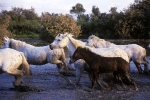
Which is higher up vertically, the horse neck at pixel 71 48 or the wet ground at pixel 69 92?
the horse neck at pixel 71 48

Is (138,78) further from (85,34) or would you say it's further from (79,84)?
(85,34)

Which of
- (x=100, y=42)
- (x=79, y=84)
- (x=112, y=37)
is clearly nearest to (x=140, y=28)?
(x=112, y=37)

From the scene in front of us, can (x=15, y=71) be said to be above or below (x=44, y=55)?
below

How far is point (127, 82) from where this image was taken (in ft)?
34.2

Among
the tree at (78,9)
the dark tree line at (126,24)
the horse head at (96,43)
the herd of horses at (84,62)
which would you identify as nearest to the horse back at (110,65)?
the herd of horses at (84,62)

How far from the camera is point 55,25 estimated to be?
38.4 metres

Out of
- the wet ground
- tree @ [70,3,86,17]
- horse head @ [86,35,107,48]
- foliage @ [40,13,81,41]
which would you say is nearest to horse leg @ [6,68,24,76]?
the wet ground

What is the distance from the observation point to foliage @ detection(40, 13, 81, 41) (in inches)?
1502

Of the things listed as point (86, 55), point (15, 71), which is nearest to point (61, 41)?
point (86, 55)

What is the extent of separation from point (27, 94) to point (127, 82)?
10.5 ft

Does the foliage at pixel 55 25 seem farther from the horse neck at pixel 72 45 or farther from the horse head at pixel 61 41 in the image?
the horse neck at pixel 72 45

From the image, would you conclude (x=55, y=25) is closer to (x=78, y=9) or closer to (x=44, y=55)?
(x=44, y=55)

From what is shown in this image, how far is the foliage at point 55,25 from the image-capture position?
38.2m

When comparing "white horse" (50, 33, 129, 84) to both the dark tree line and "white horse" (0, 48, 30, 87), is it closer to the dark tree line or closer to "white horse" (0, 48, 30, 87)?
"white horse" (0, 48, 30, 87)
